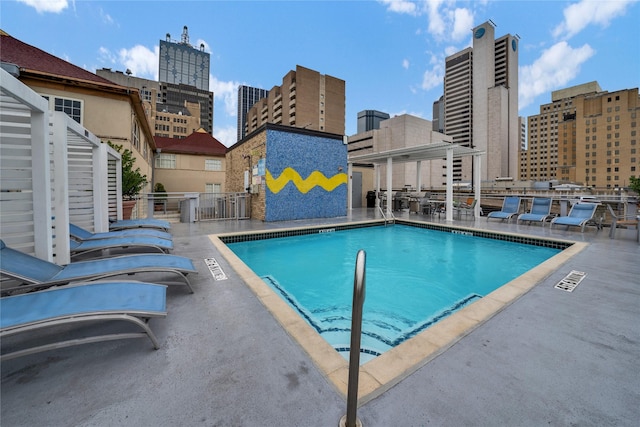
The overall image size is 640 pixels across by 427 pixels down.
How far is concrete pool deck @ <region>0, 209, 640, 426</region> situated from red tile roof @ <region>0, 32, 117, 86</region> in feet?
37.3

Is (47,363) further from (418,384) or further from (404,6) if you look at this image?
(404,6)

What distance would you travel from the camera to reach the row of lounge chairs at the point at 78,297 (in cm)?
162

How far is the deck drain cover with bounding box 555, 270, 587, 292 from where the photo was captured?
320 centimetres

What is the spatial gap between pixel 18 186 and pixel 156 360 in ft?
8.62

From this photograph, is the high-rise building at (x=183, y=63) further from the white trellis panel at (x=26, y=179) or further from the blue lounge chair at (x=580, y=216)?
the blue lounge chair at (x=580, y=216)

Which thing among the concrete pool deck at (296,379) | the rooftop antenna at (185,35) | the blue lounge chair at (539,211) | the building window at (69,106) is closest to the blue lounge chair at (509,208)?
the blue lounge chair at (539,211)

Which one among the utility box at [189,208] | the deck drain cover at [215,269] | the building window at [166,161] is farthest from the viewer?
the building window at [166,161]

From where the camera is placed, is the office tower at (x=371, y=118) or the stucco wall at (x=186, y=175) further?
the office tower at (x=371, y=118)

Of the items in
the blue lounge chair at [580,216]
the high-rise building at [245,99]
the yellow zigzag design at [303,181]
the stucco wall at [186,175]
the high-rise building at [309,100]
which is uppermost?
the high-rise building at [245,99]

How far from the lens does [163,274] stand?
140 inches

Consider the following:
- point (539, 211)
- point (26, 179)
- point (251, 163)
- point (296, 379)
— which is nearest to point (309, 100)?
point (251, 163)

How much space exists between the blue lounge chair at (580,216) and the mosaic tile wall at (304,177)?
24.1ft

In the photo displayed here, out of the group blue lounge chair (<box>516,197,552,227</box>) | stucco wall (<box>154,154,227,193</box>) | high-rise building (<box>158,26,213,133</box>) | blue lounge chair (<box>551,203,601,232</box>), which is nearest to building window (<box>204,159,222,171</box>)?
stucco wall (<box>154,154,227,193</box>)

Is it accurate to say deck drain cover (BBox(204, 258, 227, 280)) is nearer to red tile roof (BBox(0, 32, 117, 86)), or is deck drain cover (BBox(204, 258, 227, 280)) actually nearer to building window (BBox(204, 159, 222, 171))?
red tile roof (BBox(0, 32, 117, 86))
